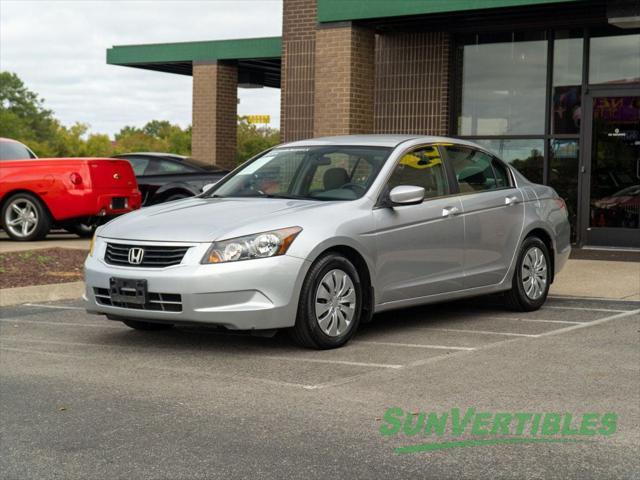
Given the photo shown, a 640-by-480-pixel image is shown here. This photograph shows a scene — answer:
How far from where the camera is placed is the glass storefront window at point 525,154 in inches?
620

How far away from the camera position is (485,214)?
29.5 ft

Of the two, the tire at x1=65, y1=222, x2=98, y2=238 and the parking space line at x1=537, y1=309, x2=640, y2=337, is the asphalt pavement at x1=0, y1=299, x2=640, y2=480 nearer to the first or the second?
the parking space line at x1=537, y1=309, x2=640, y2=337

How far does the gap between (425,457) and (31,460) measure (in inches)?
71.7

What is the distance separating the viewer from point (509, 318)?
925 centimetres

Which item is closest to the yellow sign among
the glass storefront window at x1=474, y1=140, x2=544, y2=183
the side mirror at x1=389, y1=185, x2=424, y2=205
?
the glass storefront window at x1=474, y1=140, x2=544, y2=183

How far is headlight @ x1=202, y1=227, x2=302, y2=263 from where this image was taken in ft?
23.3

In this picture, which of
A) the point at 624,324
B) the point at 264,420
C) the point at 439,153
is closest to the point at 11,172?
the point at 439,153

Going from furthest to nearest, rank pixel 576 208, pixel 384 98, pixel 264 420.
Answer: pixel 384 98 < pixel 576 208 < pixel 264 420

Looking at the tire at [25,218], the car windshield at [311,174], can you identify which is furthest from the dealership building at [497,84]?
the car windshield at [311,174]

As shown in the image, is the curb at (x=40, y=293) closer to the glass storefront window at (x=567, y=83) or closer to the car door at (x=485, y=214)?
the car door at (x=485, y=214)

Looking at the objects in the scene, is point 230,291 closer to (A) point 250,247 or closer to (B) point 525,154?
(A) point 250,247

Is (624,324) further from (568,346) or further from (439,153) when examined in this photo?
(439,153)

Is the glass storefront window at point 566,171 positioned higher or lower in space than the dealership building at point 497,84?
lower

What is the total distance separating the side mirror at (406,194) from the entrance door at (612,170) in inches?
315
